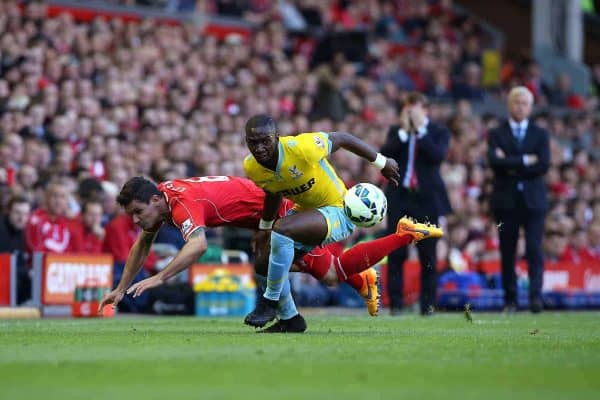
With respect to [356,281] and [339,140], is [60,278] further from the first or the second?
[339,140]

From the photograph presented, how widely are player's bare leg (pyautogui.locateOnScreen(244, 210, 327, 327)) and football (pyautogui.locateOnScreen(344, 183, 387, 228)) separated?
0.26 metres

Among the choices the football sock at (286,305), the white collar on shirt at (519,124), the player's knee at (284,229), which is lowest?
the football sock at (286,305)

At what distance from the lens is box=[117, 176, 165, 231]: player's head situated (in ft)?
32.8

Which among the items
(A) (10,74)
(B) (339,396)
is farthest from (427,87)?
(B) (339,396)

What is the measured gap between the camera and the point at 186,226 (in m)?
9.77

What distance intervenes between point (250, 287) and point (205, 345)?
7.83 m

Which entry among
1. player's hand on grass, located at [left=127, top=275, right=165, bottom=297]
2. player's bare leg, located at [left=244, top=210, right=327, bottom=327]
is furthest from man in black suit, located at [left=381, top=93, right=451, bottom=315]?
player's hand on grass, located at [left=127, top=275, right=165, bottom=297]

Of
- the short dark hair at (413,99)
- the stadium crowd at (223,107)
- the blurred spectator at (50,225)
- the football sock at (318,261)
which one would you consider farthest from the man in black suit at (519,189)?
the blurred spectator at (50,225)

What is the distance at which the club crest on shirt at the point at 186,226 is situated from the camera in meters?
9.74

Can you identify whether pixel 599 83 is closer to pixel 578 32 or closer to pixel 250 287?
pixel 578 32

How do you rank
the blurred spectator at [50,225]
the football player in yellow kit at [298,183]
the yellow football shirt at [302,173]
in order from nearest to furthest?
the football player in yellow kit at [298,183]
the yellow football shirt at [302,173]
the blurred spectator at [50,225]

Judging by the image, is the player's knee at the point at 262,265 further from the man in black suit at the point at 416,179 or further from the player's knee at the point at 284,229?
the man in black suit at the point at 416,179

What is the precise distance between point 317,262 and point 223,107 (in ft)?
35.3

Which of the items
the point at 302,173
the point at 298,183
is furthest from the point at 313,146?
the point at 298,183
